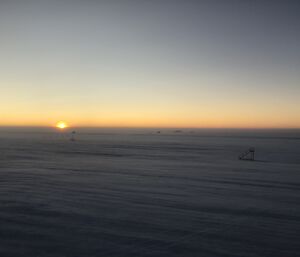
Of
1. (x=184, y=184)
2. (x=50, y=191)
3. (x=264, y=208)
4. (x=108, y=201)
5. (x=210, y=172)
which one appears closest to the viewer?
(x=264, y=208)

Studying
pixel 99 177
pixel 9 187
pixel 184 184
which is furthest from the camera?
pixel 99 177

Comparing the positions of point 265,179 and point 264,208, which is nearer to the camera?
point 264,208

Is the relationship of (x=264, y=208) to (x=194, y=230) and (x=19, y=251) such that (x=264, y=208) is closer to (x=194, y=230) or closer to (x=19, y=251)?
(x=194, y=230)

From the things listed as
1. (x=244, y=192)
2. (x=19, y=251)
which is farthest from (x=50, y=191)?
(x=244, y=192)

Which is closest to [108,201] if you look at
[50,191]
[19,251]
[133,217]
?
[133,217]

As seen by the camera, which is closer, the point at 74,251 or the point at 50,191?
the point at 74,251

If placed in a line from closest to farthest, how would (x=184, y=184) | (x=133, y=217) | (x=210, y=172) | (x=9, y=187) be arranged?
(x=133, y=217)
(x=9, y=187)
(x=184, y=184)
(x=210, y=172)

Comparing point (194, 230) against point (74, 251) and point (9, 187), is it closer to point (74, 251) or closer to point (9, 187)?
point (74, 251)

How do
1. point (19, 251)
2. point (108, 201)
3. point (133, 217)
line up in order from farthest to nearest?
1. point (108, 201)
2. point (133, 217)
3. point (19, 251)

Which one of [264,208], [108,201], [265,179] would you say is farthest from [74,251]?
[265,179]
